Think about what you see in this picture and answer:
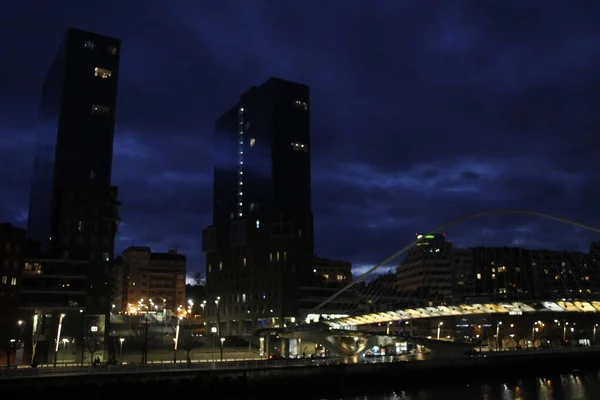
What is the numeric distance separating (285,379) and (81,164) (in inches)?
Answer: 3011

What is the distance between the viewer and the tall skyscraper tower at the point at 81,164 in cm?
10944

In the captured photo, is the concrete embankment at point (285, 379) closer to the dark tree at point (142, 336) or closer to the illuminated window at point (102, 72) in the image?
the dark tree at point (142, 336)

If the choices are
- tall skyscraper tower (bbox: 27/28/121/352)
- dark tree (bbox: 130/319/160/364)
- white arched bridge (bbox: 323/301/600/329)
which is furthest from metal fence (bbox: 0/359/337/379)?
tall skyscraper tower (bbox: 27/28/121/352)

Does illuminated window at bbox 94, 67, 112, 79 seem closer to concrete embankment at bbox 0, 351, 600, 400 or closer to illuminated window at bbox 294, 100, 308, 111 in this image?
illuminated window at bbox 294, 100, 308, 111

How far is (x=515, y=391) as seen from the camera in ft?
247

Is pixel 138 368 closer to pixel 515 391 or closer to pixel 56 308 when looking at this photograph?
pixel 56 308

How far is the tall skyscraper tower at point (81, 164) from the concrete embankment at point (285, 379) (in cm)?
4859

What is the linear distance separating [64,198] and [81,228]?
685 centimetres

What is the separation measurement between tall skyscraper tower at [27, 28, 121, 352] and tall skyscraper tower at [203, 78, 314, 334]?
128 ft

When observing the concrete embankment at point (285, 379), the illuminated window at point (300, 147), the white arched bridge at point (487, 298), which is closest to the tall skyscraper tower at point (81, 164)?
the white arched bridge at point (487, 298)

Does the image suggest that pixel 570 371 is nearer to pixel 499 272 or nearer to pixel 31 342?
pixel 499 272

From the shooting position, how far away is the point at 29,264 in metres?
104

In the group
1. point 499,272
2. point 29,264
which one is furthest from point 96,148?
point 499,272

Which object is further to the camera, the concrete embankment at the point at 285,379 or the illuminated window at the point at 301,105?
the illuminated window at the point at 301,105
